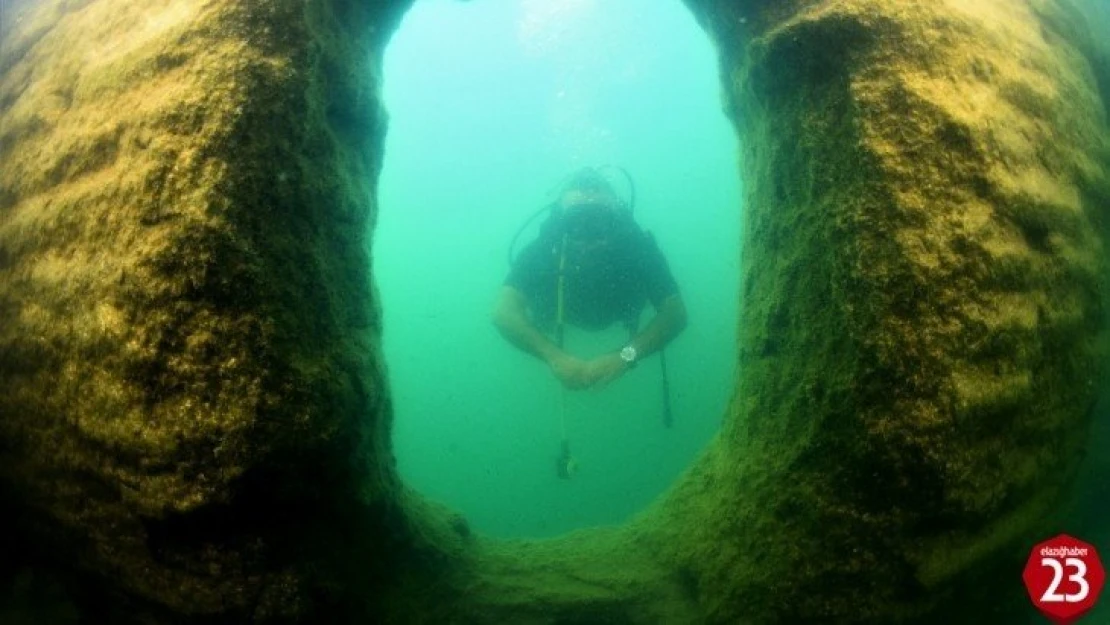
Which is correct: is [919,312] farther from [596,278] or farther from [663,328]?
[596,278]

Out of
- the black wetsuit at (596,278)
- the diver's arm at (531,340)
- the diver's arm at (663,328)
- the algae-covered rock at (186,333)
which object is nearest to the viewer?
the algae-covered rock at (186,333)

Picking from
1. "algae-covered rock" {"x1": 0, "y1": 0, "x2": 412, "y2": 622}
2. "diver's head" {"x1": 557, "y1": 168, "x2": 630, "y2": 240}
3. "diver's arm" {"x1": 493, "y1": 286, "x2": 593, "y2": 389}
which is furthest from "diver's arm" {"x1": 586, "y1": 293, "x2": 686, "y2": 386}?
"algae-covered rock" {"x1": 0, "y1": 0, "x2": 412, "y2": 622}

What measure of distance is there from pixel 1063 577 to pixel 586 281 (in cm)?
652

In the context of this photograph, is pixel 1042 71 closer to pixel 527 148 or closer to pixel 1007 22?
pixel 1007 22

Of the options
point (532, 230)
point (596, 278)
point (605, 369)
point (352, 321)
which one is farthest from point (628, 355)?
point (532, 230)

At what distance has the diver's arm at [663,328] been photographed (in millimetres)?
7913

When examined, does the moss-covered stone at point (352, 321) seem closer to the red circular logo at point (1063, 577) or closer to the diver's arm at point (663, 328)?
the red circular logo at point (1063, 577)

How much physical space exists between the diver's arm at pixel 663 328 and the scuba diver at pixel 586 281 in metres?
0.01

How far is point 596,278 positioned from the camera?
8.84 m

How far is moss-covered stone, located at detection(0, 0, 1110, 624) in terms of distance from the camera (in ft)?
6.69

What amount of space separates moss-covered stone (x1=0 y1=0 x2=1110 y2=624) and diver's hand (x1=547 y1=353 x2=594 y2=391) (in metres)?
4.33

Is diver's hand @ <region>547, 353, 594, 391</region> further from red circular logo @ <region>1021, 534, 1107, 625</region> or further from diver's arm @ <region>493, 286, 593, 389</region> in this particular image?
red circular logo @ <region>1021, 534, 1107, 625</region>

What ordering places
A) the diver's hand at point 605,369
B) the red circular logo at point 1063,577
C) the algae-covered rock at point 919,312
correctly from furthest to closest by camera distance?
1. the diver's hand at point 605,369
2. the red circular logo at point 1063,577
3. the algae-covered rock at point 919,312

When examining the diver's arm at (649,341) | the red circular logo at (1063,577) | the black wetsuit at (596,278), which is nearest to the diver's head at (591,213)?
the black wetsuit at (596,278)
